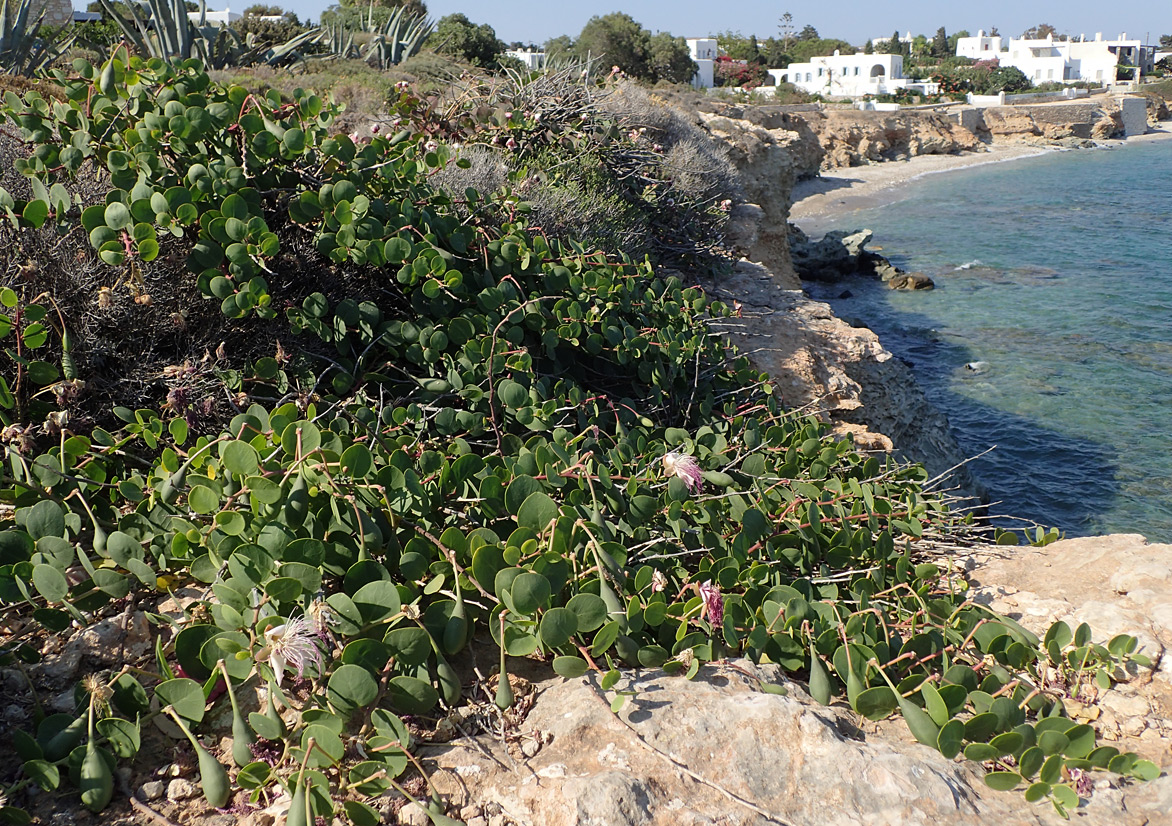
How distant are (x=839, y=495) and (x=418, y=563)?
54.8 inches

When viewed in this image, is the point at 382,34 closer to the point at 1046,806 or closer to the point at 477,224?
the point at 477,224

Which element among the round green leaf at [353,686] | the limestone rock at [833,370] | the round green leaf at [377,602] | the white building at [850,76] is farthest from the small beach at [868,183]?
the round green leaf at [353,686]

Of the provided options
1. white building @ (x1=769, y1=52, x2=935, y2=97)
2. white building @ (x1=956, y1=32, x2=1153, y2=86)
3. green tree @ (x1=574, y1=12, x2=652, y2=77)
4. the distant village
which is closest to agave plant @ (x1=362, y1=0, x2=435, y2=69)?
green tree @ (x1=574, y1=12, x2=652, y2=77)

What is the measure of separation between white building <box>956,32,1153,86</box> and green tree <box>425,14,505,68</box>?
73719mm

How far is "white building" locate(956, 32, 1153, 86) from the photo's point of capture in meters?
80.2

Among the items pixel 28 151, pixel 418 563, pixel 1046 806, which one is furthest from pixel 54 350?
pixel 1046 806

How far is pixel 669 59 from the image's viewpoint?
37.5 metres

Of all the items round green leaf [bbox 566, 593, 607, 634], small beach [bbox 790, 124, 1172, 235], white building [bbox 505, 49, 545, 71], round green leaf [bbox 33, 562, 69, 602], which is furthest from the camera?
small beach [bbox 790, 124, 1172, 235]

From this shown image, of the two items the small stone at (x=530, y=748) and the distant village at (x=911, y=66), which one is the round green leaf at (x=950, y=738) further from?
the distant village at (x=911, y=66)

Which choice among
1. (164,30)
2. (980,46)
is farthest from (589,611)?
(980,46)

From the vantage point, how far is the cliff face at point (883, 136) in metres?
39.2

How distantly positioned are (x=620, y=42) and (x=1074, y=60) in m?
70.4

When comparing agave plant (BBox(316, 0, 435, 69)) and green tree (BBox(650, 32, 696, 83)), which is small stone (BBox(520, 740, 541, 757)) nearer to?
agave plant (BBox(316, 0, 435, 69))

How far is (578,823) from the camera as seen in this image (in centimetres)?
120
